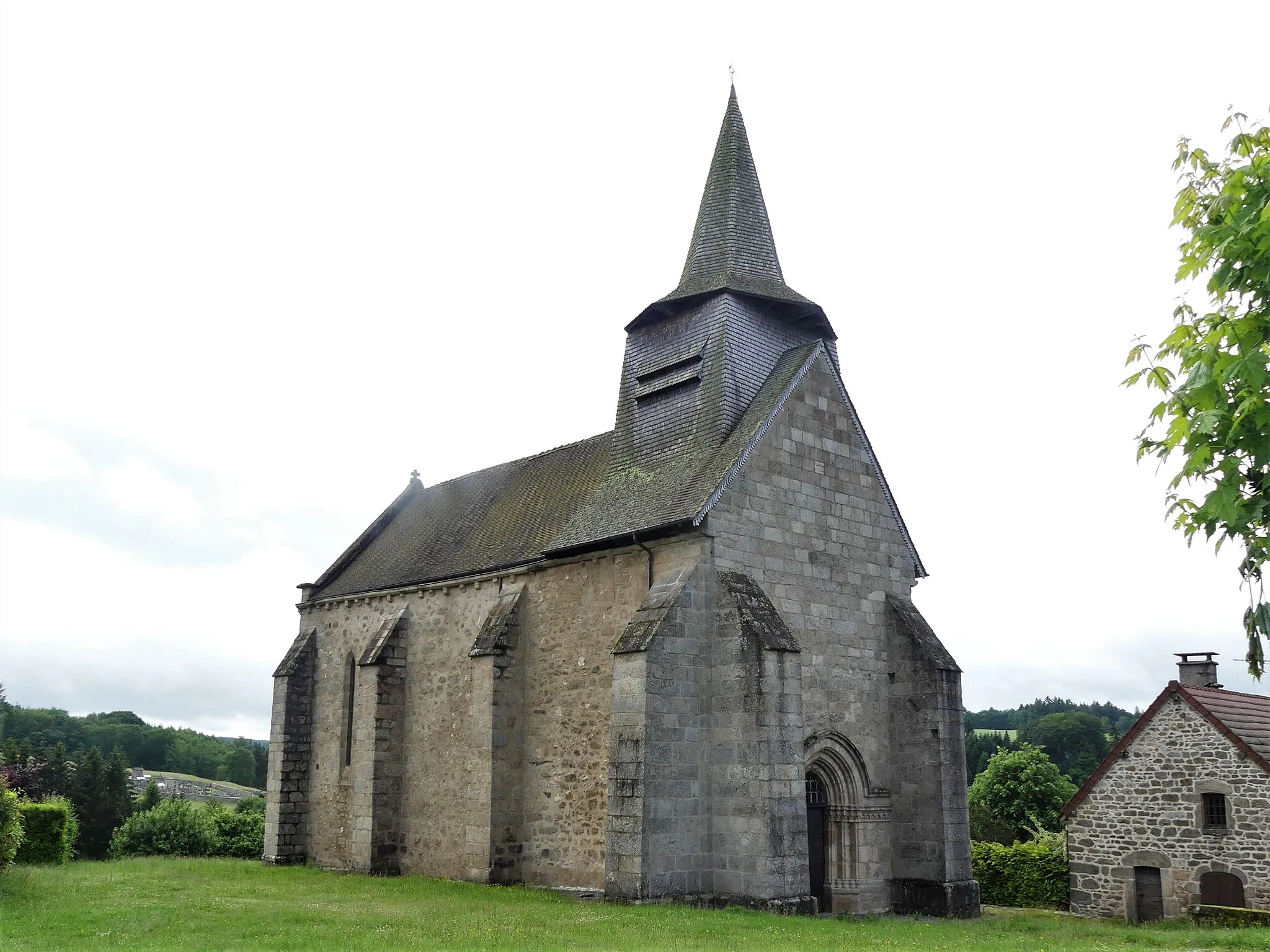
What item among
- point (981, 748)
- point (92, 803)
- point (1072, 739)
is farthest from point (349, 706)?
point (981, 748)

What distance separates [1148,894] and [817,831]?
10.0 metres

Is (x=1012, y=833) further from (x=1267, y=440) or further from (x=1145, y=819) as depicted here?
(x=1267, y=440)

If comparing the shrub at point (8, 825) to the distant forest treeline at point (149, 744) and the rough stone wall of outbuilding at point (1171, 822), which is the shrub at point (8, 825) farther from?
the distant forest treeline at point (149, 744)

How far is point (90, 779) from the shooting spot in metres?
46.2

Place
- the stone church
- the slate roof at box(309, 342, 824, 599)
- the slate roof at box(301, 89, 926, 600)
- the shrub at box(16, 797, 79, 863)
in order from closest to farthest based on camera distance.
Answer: the stone church → the slate roof at box(309, 342, 824, 599) → the slate roof at box(301, 89, 926, 600) → the shrub at box(16, 797, 79, 863)

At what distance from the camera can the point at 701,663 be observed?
17891mm

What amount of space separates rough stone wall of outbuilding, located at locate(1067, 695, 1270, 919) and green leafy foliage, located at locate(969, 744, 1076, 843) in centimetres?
1841

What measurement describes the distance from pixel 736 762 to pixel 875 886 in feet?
14.8

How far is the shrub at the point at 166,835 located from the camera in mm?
30953

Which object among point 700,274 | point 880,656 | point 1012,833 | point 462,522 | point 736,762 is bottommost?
point 1012,833

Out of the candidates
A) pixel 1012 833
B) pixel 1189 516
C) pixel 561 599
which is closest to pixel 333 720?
pixel 561 599

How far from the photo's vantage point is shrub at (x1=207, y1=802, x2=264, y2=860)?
31250mm

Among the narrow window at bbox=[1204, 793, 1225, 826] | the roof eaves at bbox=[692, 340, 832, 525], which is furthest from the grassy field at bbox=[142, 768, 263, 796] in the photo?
the narrow window at bbox=[1204, 793, 1225, 826]

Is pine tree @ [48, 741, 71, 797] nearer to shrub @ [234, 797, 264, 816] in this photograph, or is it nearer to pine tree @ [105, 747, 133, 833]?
pine tree @ [105, 747, 133, 833]
